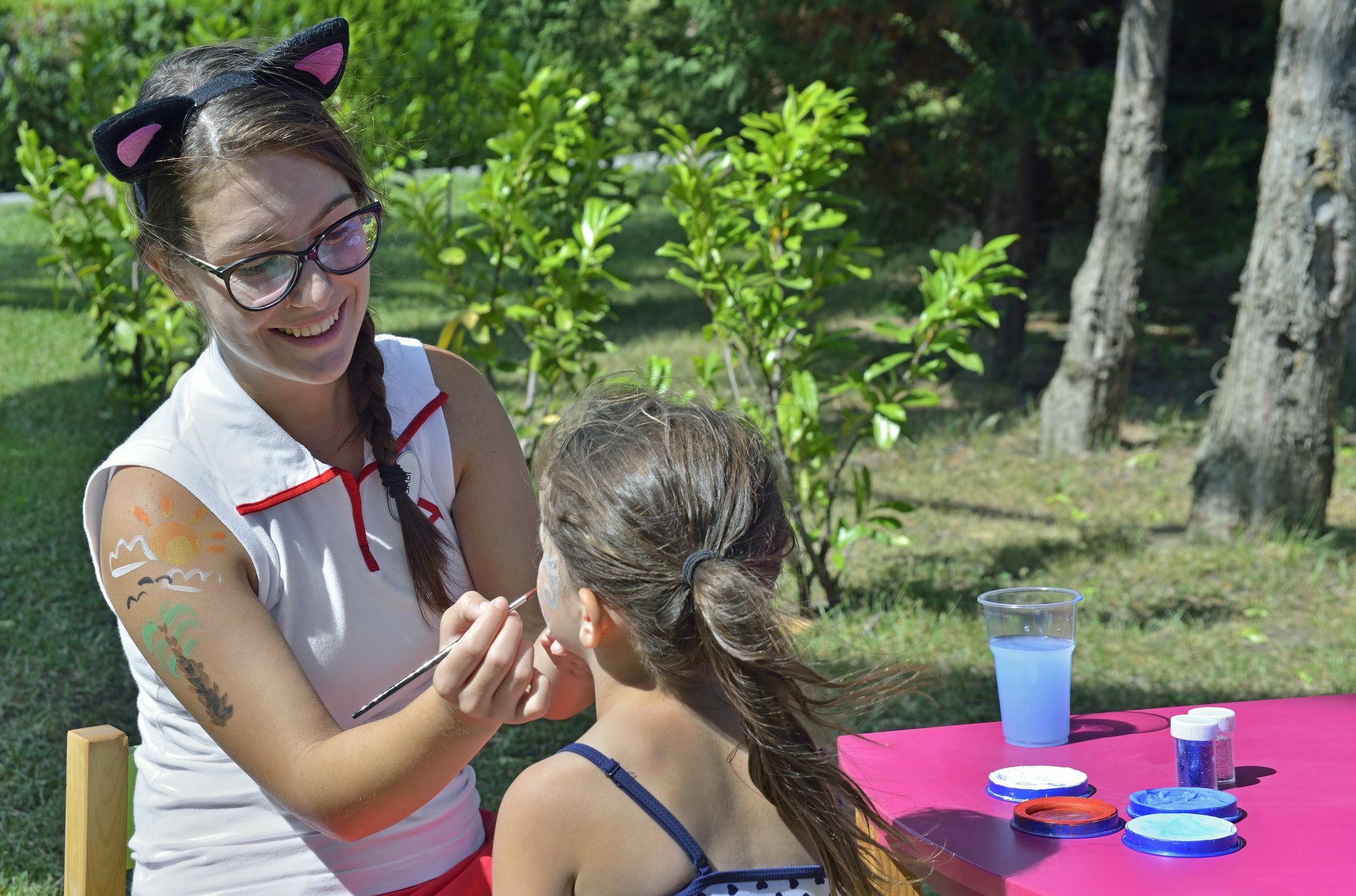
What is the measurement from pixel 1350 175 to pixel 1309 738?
→ 431cm

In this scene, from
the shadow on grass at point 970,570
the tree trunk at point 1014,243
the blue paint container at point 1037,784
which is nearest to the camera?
the blue paint container at point 1037,784

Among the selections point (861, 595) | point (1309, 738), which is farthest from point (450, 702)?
point (861, 595)

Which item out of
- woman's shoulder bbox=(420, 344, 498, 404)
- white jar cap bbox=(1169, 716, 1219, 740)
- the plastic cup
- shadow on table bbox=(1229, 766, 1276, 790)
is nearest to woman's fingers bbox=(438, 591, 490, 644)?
woman's shoulder bbox=(420, 344, 498, 404)

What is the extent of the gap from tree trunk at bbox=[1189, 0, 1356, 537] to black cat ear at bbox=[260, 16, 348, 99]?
467 cm

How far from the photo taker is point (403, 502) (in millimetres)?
1892

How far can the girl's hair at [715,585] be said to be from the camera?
4.94 feet

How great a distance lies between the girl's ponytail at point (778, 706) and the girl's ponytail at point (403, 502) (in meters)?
0.51

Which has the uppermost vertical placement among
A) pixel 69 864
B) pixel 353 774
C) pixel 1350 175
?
pixel 1350 175

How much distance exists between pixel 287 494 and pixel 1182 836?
122 centimetres

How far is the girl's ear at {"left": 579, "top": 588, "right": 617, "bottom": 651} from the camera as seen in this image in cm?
157

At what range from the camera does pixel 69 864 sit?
1.72 metres

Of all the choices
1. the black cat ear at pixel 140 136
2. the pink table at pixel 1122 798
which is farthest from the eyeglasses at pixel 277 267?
the pink table at pixel 1122 798

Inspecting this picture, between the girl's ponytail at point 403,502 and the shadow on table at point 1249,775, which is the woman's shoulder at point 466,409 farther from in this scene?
the shadow on table at point 1249,775

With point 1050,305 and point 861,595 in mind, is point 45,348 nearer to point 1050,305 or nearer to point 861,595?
point 861,595
